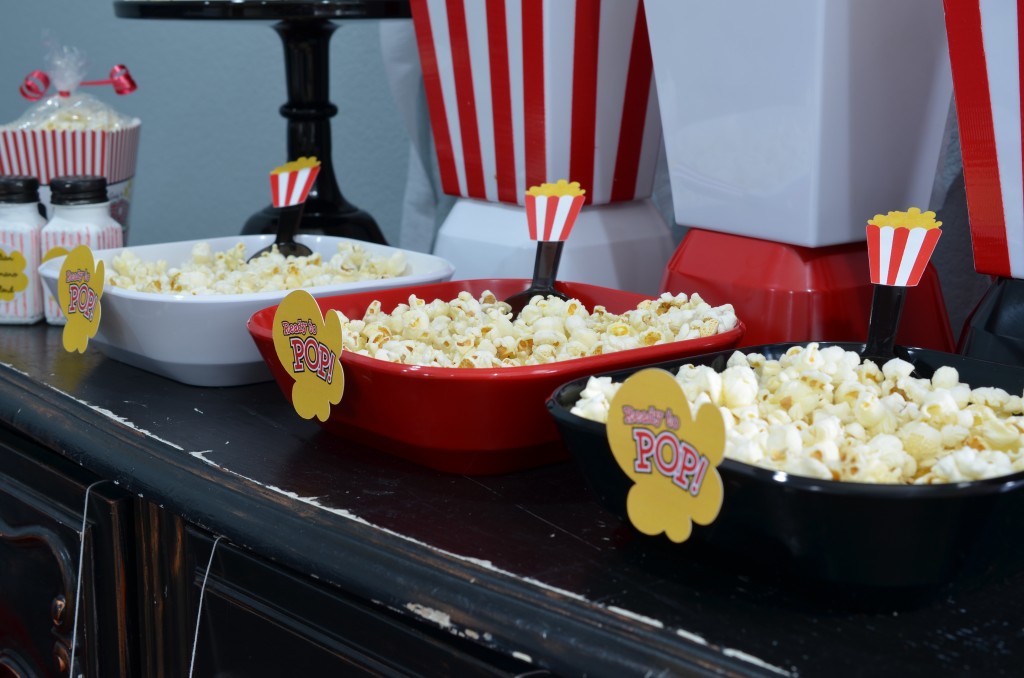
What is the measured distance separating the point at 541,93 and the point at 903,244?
49cm

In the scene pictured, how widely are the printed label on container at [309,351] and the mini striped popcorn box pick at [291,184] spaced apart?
40 cm

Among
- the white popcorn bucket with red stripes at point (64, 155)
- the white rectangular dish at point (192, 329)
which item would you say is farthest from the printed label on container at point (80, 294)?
the white popcorn bucket with red stripes at point (64, 155)

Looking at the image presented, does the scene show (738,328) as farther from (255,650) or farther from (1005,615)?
(255,650)

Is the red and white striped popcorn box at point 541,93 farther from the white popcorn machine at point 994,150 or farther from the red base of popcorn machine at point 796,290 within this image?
the white popcorn machine at point 994,150

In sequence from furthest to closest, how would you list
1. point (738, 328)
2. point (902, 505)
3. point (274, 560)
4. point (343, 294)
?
point (343, 294) < point (738, 328) < point (274, 560) < point (902, 505)

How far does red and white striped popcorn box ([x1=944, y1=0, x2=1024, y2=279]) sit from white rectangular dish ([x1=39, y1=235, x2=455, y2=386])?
1.62 ft

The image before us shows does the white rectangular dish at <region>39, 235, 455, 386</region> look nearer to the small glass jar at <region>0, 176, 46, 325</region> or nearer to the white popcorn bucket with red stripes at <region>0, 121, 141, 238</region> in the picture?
the small glass jar at <region>0, 176, 46, 325</region>

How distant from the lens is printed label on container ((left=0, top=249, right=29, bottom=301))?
1.20 m

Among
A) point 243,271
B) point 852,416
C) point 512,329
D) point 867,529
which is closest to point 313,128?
point 243,271

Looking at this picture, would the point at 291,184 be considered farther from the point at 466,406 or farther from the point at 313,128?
the point at 466,406

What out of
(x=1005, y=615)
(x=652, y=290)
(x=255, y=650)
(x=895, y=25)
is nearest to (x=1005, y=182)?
(x=895, y=25)

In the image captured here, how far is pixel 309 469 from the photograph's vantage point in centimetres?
79

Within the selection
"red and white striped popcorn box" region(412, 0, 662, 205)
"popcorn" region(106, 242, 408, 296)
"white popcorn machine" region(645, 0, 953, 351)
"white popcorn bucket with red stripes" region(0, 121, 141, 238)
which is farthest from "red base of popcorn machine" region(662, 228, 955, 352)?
"white popcorn bucket with red stripes" region(0, 121, 141, 238)

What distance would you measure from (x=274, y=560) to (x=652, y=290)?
62cm
